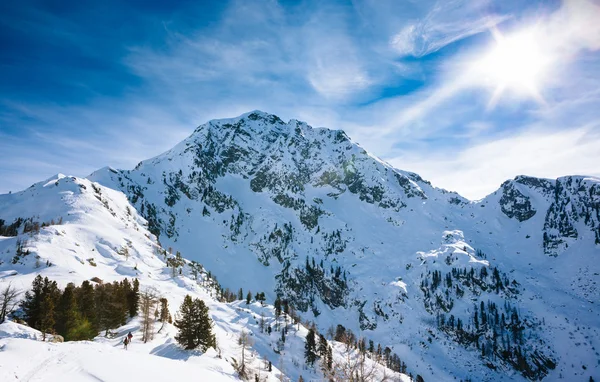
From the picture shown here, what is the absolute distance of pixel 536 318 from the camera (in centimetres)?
18638

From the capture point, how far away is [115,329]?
188ft

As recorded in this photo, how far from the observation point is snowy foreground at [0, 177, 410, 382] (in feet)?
79.3

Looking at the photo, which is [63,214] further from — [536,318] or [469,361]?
[536,318]

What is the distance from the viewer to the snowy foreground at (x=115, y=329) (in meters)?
24.2

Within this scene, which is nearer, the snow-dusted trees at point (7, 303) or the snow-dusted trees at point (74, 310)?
the snow-dusted trees at point (74, 310)

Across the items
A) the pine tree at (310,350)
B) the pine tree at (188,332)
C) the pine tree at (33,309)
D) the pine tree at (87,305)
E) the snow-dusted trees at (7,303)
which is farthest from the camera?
the pine tree at (310,350)

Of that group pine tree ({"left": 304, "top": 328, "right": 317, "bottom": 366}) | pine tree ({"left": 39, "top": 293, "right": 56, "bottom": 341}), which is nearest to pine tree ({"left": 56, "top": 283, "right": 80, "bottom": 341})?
pine tree ({"left": 39, "top": 293, "right": 56, "bottom": 341})

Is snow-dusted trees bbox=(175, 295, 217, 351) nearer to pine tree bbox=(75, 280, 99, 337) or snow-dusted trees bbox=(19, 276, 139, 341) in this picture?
snow-dusted trees bbox=(19, 276, 139, 341)

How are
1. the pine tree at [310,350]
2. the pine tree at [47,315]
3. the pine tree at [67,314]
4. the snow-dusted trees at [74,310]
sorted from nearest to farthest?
the pine tree at [47,315] → the snow-dusted trees at [74,310] → the pine tree at [67,314] → the pine tree at [310,350]

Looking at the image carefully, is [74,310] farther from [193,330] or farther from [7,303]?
[193,330]

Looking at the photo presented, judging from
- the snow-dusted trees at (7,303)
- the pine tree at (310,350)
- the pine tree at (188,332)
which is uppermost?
the snow-dusted trees at (7,303)

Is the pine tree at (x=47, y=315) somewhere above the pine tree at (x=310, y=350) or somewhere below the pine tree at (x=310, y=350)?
above

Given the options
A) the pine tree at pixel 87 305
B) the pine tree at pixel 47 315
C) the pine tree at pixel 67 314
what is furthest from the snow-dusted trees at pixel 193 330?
the pine tree at pixel 47 315

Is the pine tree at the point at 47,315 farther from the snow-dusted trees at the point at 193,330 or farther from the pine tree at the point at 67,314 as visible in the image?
the snow-dusted trees at the point at 193,330
